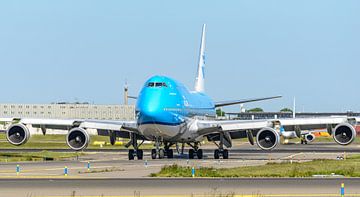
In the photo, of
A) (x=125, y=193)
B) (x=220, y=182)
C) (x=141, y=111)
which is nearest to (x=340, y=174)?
(x=220, y=182)

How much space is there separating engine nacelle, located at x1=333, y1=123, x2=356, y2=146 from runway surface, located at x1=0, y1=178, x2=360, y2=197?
21.9 meters

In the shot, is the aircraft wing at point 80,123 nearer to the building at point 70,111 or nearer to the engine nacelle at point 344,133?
the engine nacelle at point 344,133

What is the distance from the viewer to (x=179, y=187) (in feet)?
118

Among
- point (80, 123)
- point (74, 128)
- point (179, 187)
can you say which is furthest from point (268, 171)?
point (80, 123)

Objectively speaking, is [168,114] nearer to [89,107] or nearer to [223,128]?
[223,128]

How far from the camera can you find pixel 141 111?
61812 millimetres

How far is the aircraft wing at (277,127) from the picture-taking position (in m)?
62.4

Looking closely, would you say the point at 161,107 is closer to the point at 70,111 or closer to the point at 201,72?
the point at 201,72

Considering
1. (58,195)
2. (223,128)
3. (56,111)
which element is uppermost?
(56,111)

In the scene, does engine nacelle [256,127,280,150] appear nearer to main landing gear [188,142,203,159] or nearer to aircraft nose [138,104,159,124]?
main landing gear [188,142,203,159]

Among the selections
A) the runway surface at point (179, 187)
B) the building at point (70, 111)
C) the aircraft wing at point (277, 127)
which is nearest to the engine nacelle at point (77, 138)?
the aircraft wing at point (277, 127)

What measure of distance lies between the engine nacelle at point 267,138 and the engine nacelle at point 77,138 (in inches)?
477

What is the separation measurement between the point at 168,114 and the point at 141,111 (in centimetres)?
223

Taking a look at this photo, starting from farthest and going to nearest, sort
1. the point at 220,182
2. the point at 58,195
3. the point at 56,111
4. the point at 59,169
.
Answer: the point at 56,111
the point at 59,169
the point at 220,182
the point at 58,195
